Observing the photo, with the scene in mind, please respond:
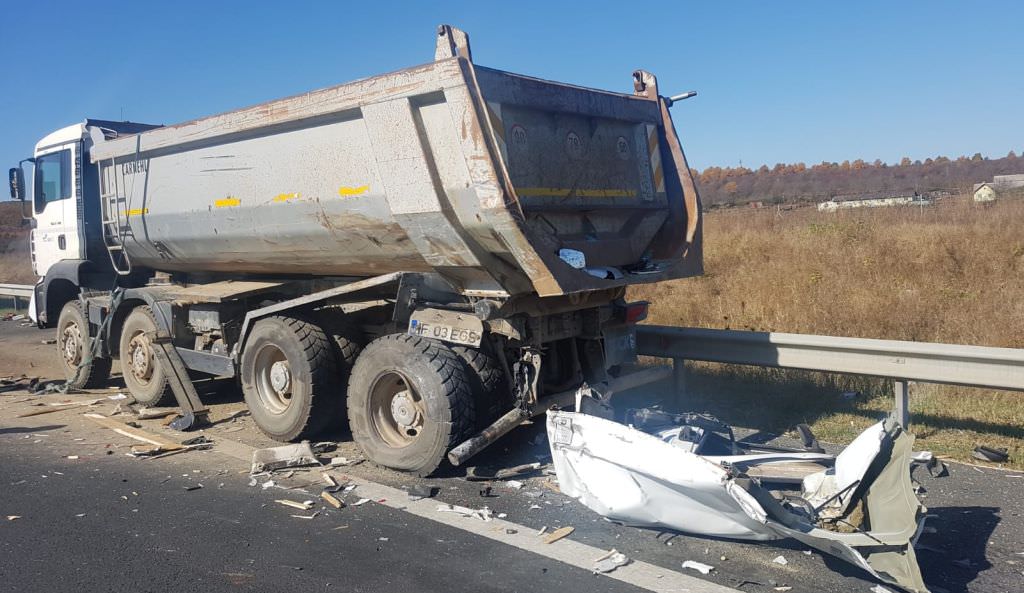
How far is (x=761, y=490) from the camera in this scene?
3869mm

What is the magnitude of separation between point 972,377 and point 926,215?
29.7 feet

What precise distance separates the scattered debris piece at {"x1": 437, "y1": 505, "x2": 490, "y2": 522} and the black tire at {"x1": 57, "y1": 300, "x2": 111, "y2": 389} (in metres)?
5.89

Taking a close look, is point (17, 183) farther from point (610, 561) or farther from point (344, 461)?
point (610, 561)

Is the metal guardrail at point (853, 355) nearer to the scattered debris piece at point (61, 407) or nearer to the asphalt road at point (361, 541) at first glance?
the asphalt road at point (361, 541)

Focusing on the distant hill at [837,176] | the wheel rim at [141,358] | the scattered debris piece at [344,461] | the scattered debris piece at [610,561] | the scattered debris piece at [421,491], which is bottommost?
the scattered debris piece at [610,561]

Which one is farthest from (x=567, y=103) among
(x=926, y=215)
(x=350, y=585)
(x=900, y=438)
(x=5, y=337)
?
(x=5, y=337)

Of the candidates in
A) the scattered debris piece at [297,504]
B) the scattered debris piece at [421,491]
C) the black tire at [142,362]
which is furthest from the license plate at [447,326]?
the black tire at [142,362]

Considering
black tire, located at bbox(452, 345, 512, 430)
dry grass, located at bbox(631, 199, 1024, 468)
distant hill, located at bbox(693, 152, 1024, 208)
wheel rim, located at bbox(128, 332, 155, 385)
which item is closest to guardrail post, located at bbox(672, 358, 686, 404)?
dry grass, located at bbox(631, 199, 1024, 468)

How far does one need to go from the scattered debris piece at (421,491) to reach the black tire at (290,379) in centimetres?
139

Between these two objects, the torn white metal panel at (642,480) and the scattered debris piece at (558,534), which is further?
the scattered debris piece at (558,534)

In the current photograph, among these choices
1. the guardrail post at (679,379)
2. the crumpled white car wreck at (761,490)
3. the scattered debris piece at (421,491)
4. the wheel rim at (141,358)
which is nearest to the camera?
the crumpled white car wreck at (761,490)

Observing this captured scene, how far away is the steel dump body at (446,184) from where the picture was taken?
5.26 m

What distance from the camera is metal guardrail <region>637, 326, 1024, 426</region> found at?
217 inches

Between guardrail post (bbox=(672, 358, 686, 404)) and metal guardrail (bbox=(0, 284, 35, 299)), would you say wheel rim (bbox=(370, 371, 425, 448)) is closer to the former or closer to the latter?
guardrail post (bbox=(672, 358, 686, 404))
